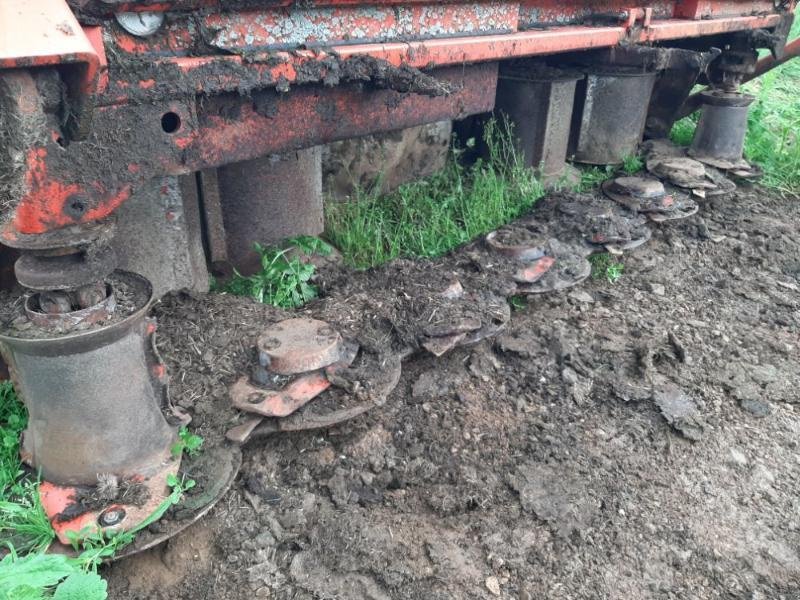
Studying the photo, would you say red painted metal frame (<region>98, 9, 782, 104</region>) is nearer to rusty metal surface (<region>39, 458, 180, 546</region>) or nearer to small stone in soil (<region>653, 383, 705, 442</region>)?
rusty metal surface (<region>39, 458, 180, 546</region>)

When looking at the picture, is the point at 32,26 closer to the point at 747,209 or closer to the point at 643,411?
the point at 643,411

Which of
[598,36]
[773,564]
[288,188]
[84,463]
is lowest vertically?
[773,564]

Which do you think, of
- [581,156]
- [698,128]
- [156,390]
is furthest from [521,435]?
[698,128]

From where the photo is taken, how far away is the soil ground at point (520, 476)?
5.99 ft

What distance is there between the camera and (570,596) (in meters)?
1.80

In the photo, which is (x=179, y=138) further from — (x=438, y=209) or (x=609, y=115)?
(x=609, y=115)

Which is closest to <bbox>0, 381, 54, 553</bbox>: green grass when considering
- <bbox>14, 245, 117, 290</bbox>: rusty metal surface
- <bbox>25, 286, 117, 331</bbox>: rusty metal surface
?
<bbox>25, 286, 117, 331</bbox>: rusty metal surface

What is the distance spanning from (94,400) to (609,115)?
3.54 m

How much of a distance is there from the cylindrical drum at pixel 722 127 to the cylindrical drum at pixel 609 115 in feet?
1.95

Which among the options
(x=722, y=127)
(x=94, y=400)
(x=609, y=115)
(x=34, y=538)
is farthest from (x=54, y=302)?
(x=722, y=127)

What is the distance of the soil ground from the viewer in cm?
183

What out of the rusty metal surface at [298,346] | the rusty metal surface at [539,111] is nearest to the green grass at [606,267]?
the rusty metal surface at [539,111]

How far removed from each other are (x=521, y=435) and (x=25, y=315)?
1.58 meters

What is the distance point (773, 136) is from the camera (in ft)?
17.8
